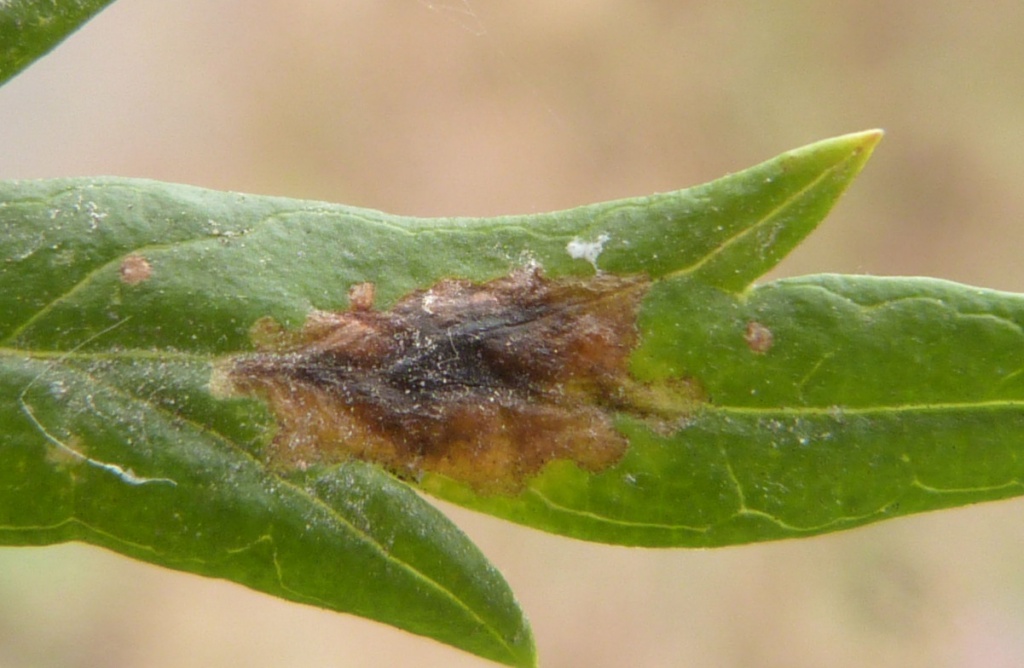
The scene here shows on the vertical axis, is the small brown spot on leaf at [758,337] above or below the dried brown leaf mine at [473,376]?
below

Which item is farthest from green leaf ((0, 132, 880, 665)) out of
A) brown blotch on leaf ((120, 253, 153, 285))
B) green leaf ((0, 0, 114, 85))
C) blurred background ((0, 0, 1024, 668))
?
blurred background ((0, 0, 1024, 668))

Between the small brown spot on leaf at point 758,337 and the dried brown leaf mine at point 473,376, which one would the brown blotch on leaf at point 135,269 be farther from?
the small brown spot on leaf at point 758,337

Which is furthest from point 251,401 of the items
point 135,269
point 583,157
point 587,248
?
point 583,157

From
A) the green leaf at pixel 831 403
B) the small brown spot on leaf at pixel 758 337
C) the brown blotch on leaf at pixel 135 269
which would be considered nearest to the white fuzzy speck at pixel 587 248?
the green leaf at pixel 831 403

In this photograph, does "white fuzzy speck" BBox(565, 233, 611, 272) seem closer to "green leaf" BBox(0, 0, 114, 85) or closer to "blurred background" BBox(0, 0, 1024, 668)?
"green leaf" BBox(0, 0, 114, 85)

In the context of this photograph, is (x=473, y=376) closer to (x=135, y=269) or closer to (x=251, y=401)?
(x=251, y=401)

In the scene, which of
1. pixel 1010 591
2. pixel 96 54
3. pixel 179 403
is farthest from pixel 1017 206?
pixel 96 54
